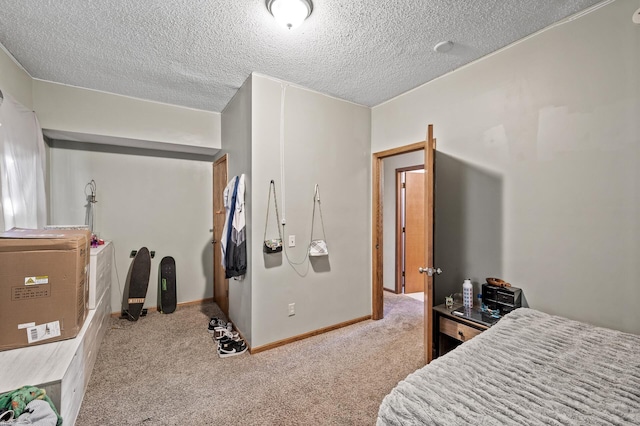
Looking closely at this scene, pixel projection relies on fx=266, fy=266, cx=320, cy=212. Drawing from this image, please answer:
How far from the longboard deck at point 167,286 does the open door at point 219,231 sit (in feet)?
1.83

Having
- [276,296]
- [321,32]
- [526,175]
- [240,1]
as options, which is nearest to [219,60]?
[240,1]

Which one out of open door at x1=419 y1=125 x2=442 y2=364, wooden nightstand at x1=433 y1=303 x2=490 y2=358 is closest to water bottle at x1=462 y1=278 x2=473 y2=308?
wooden nightstand at x1=433 y1=303 x2=490 y2=358

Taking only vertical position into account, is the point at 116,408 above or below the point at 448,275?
below

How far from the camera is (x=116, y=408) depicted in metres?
1.85

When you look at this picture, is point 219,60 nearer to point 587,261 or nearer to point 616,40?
point 616,40

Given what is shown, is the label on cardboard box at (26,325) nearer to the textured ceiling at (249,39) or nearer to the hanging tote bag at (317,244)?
the textured ceiling at (249,39)

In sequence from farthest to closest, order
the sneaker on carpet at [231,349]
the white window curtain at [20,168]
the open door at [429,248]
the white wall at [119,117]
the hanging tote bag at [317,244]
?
the hanging tote bag at [317,244]
the white wall at [119,117]
the sneaker on carpet at [231,349]
the open door at [429,248]
the white window curtain at [20,168]

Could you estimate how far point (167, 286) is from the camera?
3.63 metres

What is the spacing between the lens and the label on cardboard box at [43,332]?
1.54 metres

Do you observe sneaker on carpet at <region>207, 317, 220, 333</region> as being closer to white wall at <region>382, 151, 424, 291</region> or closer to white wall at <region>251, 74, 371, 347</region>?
white wall at <region>251, 74, 371, 347</region>

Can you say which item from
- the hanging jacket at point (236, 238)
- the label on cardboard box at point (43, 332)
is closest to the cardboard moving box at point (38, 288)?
the label on cardboard box at point (43, 332)

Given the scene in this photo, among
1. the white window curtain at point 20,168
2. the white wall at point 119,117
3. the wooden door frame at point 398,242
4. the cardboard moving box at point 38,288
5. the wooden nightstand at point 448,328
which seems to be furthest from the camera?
the wooden door frame at point 398,242

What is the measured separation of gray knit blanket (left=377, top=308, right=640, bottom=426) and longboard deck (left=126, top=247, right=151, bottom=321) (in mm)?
3427

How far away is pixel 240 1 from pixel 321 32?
A: 1.94ft
